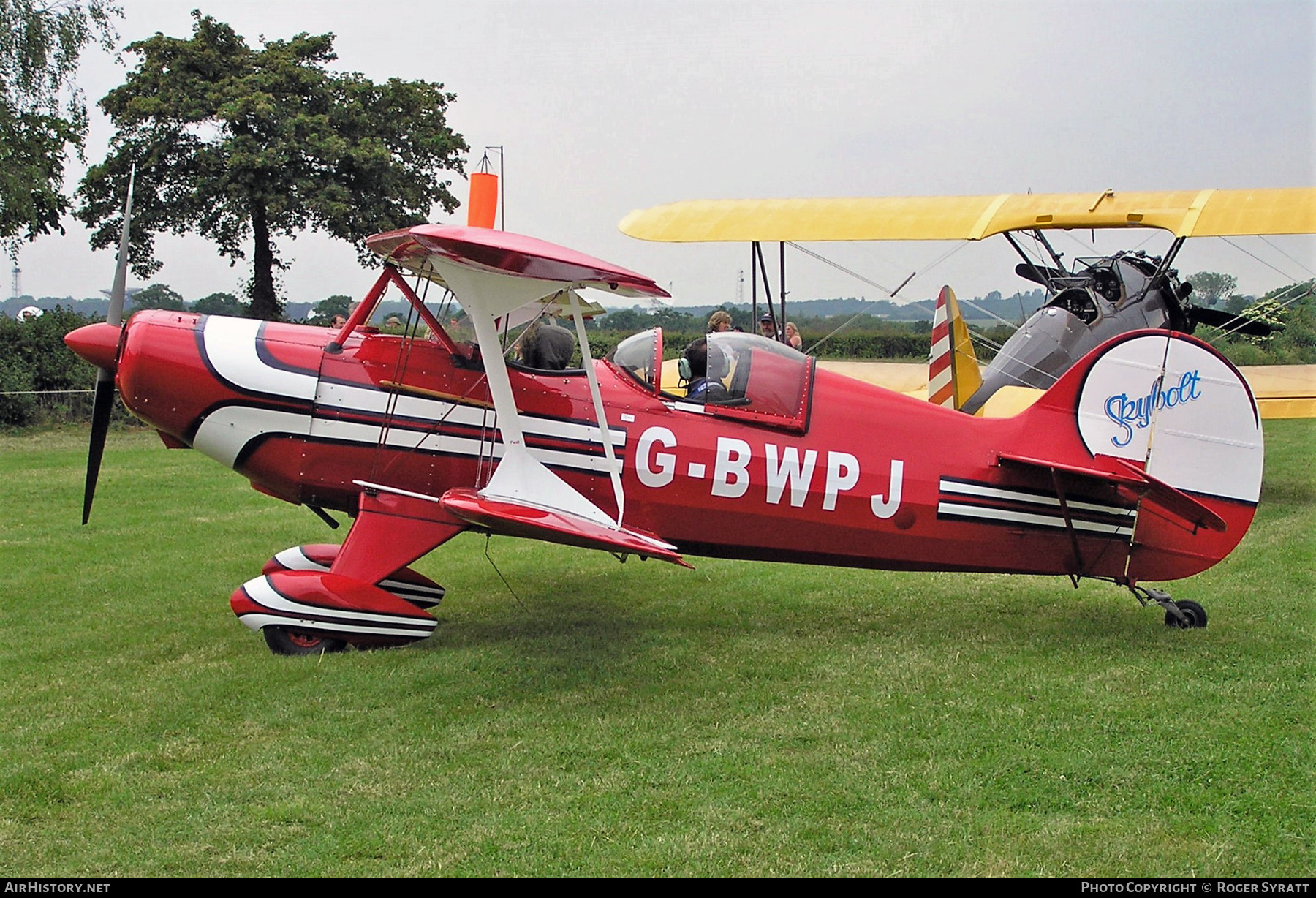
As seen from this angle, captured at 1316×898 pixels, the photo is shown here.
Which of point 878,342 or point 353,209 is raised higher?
point 353,209

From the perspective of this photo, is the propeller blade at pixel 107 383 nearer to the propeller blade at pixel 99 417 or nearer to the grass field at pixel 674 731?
the propeller blade at pixel 99 417

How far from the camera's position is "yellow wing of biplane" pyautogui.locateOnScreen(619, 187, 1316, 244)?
10.2 m

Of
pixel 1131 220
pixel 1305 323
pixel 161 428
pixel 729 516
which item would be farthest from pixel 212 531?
pixel 1305 323

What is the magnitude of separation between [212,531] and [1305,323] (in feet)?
65.7

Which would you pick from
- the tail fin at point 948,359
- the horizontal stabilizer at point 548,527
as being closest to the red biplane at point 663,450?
the horizontal stabilizer at point 548,527

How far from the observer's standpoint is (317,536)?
31.5 feet

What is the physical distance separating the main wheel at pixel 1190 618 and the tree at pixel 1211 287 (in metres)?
8.67

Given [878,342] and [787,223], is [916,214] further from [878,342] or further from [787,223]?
[878,342]

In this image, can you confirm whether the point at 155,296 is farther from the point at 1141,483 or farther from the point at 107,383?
the point at 1141,483

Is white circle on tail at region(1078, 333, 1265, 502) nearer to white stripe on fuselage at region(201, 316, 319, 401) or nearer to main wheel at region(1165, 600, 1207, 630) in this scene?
main wheel at region(1165, 600, 1207, 630)

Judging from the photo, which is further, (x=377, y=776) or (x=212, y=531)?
(x=212, y=531)

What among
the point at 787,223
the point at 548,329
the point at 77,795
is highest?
the point at 787,223

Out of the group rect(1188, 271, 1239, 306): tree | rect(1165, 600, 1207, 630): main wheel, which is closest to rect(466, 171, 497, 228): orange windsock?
rect(1165, 600, 1207, 630): main wheel
